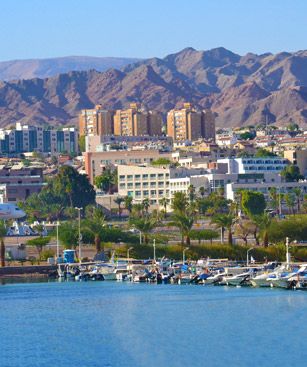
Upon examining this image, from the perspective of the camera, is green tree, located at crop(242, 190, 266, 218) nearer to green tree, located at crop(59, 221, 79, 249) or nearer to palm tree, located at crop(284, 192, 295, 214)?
palm tree, located at crop(284, 192, 295, 214)

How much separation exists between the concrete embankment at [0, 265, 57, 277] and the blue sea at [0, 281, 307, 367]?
1829 cm

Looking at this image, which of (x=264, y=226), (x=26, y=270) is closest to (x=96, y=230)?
(x=26, y=270)

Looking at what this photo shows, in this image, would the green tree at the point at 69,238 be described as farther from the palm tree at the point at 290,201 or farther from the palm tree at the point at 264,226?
the palm tree at the point at 290,201

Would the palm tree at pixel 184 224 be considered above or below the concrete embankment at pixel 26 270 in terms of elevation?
above

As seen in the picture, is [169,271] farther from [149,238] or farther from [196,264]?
[149,238]

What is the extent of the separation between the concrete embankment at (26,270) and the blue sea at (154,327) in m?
18.3

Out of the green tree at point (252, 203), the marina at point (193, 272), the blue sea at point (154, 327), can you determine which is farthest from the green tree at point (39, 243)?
the blue sea at point (154, 327)

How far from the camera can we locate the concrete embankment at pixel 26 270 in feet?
447

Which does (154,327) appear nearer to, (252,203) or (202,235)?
(202,235)

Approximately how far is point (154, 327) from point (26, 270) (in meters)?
51.6

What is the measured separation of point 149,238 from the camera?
502 feet

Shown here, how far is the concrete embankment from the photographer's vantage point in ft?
447

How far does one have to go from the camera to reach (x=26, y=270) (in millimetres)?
136125

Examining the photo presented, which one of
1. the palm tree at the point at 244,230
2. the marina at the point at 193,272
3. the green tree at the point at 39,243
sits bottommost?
the marina at the point at 193,272
